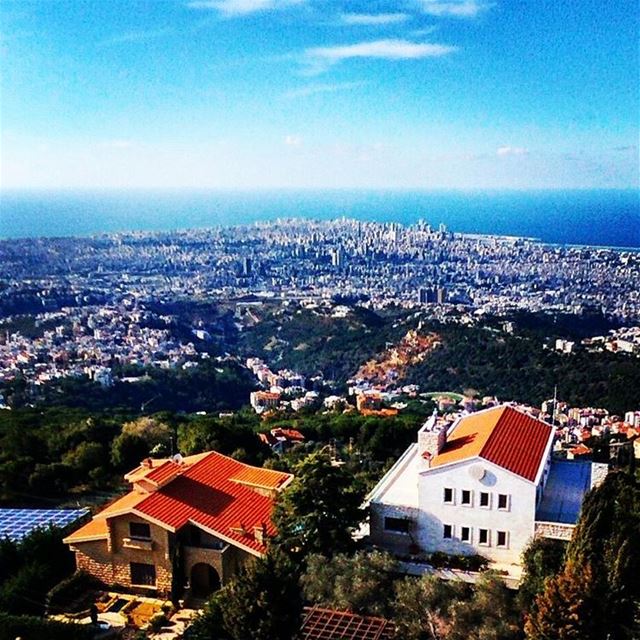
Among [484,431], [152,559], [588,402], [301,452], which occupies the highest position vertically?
[484,431]

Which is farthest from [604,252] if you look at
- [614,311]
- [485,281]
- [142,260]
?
[142,260]

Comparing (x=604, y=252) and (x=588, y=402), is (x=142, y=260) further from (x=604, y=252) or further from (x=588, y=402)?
(x=588, y=402)

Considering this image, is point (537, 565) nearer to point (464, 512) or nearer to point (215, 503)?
point (464, 512)

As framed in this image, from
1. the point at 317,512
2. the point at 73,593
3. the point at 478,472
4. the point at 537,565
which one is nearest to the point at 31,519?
the point at 73,593

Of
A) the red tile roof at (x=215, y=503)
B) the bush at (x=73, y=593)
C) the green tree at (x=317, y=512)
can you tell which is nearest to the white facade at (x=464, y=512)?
the green tree at (x=317, y=512)

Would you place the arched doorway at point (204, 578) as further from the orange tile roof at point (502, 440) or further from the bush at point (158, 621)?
the orange tile roof at point (502, 440)

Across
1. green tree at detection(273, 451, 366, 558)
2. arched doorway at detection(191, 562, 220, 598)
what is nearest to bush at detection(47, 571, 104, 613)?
arched doorway at detection(191, 562, 220, 598)
